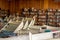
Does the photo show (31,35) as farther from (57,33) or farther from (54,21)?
(54,21)

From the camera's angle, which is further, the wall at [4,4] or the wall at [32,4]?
the wall at [4,4]

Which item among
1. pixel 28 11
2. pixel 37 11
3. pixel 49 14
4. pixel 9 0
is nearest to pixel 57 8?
pixel 49 14

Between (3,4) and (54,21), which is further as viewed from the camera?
(3,4)

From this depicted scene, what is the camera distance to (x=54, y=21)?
10398mm

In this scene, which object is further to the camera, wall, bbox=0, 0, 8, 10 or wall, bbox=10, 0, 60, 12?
wall, bbox=0, 0, 8, 10

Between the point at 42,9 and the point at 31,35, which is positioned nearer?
the point at 31,35

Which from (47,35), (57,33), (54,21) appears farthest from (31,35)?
(54,21)

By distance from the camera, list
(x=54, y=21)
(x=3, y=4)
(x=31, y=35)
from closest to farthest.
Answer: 1. (x=31, y=35)
2. (x=54, y=21)
3. (x=3, y=4)

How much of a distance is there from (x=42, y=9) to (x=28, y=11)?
105 cm

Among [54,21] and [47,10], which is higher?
[47,10]

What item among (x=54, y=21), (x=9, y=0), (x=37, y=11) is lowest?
(x=54, y=21)

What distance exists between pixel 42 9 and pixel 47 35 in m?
8.59

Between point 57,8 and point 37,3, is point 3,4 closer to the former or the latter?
point 37,3

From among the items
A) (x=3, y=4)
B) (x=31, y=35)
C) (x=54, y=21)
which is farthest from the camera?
(x=3, y=4)
